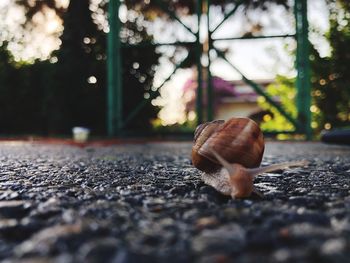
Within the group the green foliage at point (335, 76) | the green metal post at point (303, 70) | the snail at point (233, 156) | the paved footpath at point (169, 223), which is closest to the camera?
the paved footpath at point (169, 223)

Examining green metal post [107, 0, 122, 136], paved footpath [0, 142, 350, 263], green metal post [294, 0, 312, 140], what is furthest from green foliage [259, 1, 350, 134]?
paved footpath [0, 142, 350, 263]

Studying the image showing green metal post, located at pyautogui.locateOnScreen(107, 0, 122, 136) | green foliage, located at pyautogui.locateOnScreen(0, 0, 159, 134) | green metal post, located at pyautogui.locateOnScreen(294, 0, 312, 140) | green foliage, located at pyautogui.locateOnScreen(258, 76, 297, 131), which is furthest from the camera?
green foliage, located at pyautogui.locateOnScreen(0, 0, 159, 134)

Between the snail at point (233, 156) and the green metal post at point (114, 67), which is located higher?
the green metal post at point (114, 67)

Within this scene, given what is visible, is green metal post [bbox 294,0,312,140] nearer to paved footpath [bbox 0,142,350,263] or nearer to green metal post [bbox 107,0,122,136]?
green metal post [bbox 107,0,122,136]

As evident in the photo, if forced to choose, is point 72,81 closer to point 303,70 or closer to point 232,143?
point 303,70

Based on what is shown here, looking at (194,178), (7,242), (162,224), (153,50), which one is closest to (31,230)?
(7,242)

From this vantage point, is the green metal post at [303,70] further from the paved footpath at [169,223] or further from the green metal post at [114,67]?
the paved footpath at [169,223]

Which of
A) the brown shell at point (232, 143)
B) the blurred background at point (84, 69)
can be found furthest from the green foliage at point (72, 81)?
the brown shell at point (232, 143)

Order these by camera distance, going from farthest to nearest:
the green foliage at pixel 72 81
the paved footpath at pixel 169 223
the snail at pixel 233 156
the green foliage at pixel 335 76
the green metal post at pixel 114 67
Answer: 1. the green foliage at pixel 72 81
2. the green foliage at pixel 335 76
3. the green metal post at pixel 114 67
4. the snail at pixel 233 156
5. the paved footpath at pixel 169 223
